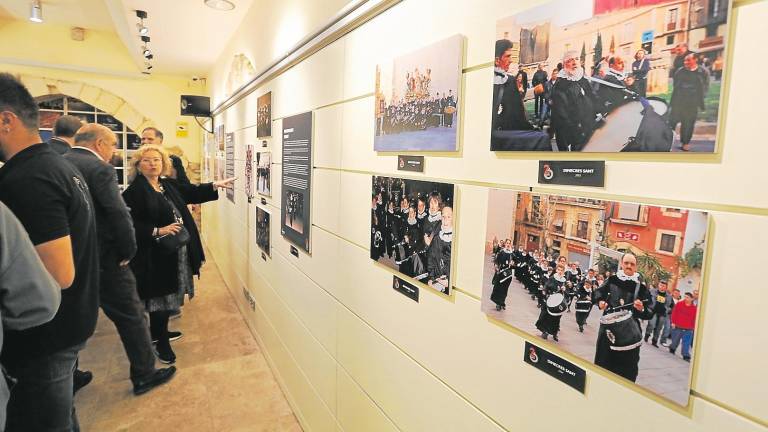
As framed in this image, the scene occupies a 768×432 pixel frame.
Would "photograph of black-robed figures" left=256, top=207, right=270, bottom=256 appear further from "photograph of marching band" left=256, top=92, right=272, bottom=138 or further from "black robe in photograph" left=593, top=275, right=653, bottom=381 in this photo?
"black robe in photograph" left=593, top=275, right=653, bottom=381

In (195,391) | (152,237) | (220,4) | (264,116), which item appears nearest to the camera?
(195,391)

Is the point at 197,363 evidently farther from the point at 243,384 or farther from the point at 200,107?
the point at 200,107

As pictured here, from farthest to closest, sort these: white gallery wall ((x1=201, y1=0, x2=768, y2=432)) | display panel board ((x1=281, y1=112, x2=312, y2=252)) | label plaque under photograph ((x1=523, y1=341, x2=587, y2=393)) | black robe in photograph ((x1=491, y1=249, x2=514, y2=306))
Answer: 1. display panel board ((x1=281, y1=112, x2=312, y2=252))
2. black robe in photograph ((x1=491, y1=249, x2=514, y2=306))
3. label plaque under photograph ((x1=523, y1=341, x2=587, y2=393))
4. white gallery wall ((x1=201, y1=0, x2=768, y2=432))

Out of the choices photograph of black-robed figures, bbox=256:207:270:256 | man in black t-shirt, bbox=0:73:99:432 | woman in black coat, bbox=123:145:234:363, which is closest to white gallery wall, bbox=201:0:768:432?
photograph of black-robed figures, bbox=256:207:270:256

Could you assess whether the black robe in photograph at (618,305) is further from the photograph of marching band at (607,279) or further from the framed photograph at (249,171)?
the framed photograph at (249,171)

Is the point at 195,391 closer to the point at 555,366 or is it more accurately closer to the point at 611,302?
the point at 555,366

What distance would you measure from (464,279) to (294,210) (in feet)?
4.99

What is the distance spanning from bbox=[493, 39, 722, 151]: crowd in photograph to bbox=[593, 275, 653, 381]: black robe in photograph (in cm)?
25

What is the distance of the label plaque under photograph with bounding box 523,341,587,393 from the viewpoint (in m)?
0.83

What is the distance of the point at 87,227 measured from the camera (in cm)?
169

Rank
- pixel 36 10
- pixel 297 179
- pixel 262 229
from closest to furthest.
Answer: pixel 297 179 → pixel 262 229 → pixel 36 10

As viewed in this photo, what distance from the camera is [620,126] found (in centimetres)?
74

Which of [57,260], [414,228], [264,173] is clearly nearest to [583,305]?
[414,228]

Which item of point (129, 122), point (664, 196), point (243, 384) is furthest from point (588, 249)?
point (129, 122)
